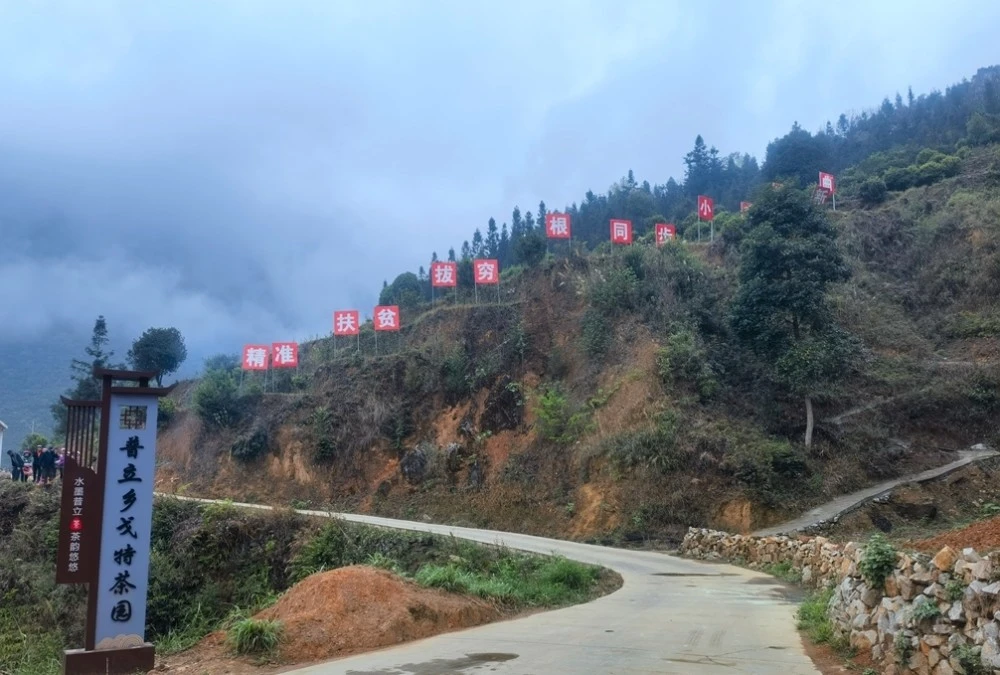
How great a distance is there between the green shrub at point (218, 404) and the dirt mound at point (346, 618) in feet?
94.1

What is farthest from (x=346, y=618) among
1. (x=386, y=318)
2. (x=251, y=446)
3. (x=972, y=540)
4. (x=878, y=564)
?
(x=386, y=318)

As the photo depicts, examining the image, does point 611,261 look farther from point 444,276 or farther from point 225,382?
point 225,382

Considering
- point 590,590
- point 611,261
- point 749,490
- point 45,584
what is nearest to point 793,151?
point 611,261

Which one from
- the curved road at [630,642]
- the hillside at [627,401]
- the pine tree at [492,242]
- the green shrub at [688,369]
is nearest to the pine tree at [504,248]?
the pine tree at [492,242]

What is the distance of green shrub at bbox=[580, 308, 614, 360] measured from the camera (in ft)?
99.3

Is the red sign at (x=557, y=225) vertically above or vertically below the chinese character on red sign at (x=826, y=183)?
below

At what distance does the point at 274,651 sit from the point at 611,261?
28.3m

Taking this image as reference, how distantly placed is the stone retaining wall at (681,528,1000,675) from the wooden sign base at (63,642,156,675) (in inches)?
299

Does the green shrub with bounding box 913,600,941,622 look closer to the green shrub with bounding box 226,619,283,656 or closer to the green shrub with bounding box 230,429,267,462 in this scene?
the green shrub with bounding box 226,619,283,656

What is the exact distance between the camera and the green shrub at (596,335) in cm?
3027

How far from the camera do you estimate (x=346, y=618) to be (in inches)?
348

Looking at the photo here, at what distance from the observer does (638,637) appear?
859 centimetres

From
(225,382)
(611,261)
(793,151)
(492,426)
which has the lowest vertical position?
(492,426)

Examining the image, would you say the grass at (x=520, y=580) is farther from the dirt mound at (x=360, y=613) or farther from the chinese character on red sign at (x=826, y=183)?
the chinese character on red sign at (x=826, y=183)
